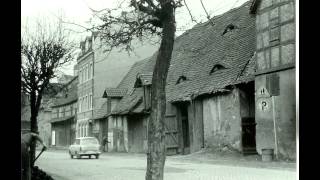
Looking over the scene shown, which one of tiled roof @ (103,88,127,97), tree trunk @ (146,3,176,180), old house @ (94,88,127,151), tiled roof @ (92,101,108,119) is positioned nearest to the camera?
tree trunk @ (146,3,176,180)

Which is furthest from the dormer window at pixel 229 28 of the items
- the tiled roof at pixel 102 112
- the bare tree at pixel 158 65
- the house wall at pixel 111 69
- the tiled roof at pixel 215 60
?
the bare tree at pixel 158 65

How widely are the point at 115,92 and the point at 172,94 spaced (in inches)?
356

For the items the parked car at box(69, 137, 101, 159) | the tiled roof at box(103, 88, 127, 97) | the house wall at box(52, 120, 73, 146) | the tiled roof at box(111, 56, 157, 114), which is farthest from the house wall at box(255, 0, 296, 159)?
the house wall at box(52, 120, 73, 146)

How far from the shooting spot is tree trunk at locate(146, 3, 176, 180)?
8.20 meters

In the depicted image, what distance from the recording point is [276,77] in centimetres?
1886

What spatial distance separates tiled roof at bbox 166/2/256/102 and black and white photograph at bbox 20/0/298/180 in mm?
85

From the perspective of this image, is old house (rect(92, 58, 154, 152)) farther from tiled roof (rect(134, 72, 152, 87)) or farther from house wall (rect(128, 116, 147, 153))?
tiled roof (rect(134, 72, 152, 87))

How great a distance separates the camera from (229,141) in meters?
22.8

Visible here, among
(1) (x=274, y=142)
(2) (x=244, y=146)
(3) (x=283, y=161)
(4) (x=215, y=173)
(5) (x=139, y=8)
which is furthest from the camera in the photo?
(2) (x=244, y=146)

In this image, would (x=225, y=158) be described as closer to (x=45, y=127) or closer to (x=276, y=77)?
(x=276, y=77)

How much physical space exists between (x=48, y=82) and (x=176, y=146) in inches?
606

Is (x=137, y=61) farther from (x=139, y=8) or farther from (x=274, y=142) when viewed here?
(x=139, y=8)

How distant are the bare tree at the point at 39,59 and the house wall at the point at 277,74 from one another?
28.1ft
